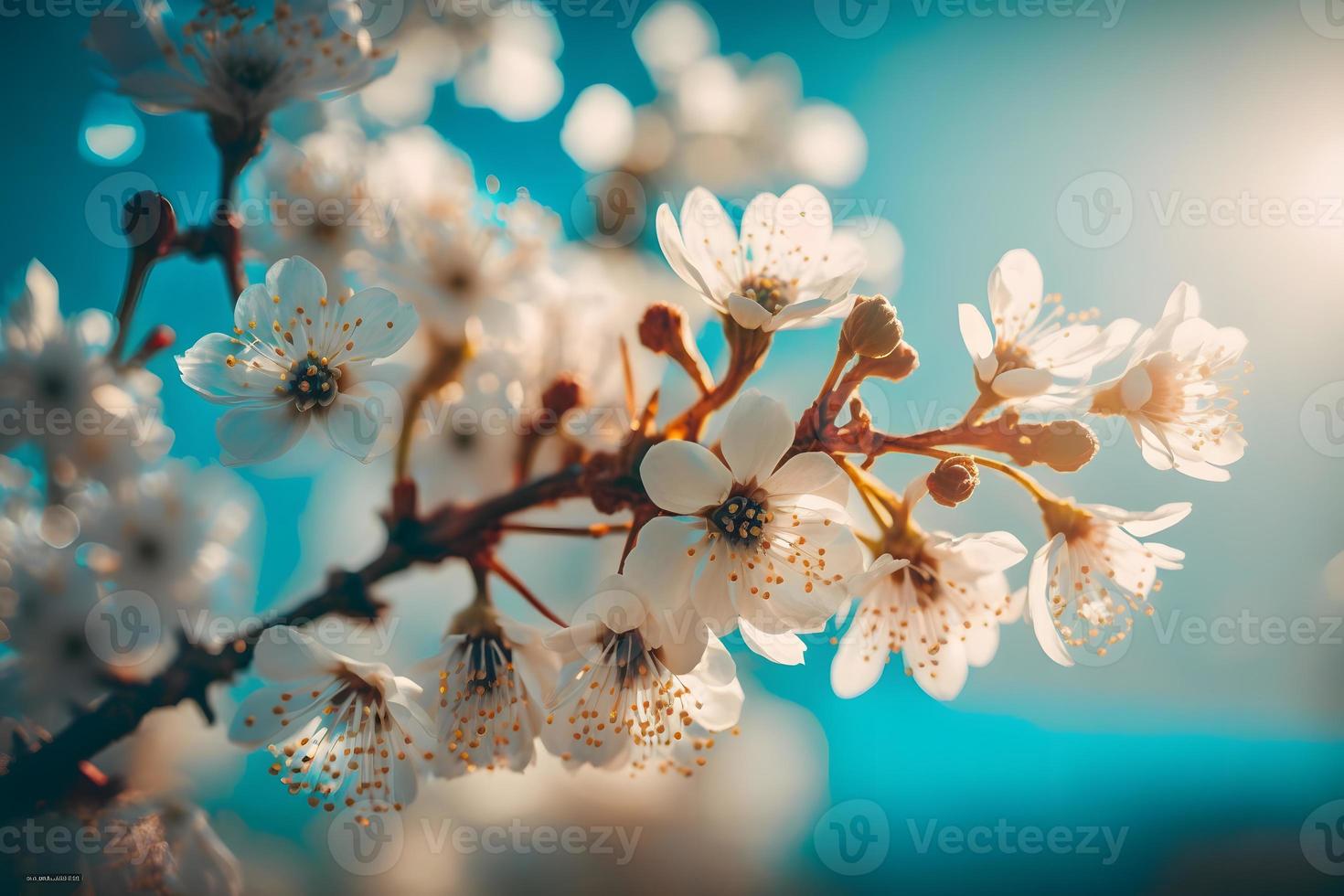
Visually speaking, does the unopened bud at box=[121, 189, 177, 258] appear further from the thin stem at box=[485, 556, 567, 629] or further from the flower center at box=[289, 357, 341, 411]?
the thin stem at box=[485, 556, 567, 629]

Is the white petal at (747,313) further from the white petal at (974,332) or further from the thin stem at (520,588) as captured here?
the thin stem at (520,588)

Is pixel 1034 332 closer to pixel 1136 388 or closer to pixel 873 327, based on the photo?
pixel 1136 388

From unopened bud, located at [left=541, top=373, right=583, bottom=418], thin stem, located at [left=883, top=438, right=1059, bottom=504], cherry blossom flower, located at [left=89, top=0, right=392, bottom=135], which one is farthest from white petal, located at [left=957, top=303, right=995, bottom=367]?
cherry blossom flower, located at [left=89, top=0, right=392, bottom=135]

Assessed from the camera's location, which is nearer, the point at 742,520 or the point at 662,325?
the point at 742,520

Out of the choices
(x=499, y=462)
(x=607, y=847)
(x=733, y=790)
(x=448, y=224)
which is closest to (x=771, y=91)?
(x=448, y=224)

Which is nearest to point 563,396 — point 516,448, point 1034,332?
point 516,448

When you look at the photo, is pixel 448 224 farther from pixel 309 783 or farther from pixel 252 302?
pixel 309 783
